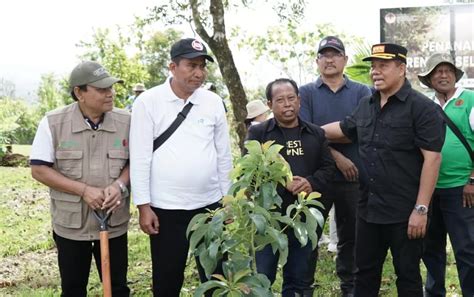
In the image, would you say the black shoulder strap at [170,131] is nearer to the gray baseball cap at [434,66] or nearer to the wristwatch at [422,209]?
the wristwatch at [422,209]

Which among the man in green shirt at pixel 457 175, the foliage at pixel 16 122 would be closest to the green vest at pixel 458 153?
the man in green shirt at pixel 457 175

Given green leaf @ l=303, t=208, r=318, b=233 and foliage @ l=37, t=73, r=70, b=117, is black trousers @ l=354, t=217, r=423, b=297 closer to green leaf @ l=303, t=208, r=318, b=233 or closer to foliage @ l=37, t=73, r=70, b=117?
green leaf @ l=303, t=208, r=318, b=233

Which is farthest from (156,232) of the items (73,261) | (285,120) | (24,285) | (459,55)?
(459,55)

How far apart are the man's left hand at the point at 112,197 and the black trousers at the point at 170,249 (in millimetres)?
218

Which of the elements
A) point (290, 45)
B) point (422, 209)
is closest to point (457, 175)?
point (422, 209)

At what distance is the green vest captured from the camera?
3752 millimetres

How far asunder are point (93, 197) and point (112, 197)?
106mm

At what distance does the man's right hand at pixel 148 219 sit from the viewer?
321cm

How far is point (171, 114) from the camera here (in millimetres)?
3244

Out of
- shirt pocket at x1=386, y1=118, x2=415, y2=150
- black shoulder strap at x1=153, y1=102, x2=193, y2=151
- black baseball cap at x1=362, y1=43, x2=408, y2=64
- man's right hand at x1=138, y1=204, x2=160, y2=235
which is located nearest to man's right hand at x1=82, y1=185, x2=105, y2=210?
man's right hand at x1=138, y1=204, x2=160, y2=235

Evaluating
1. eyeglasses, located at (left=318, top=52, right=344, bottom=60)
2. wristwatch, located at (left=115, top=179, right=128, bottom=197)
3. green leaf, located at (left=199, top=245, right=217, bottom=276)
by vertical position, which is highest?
eyeglasses, located at (left=318, top=52, right=344, bottom=60)

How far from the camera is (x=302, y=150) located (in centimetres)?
358

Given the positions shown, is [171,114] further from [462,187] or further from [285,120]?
[462,187]

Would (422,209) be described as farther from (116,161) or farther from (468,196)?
(116,161)
